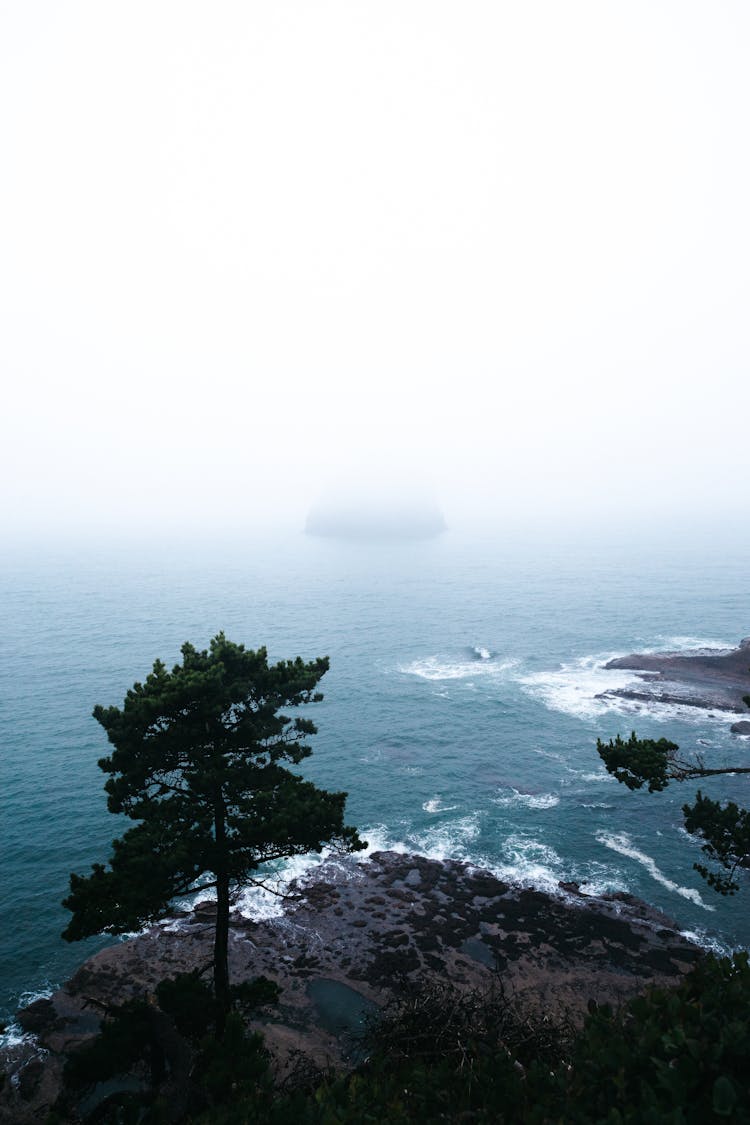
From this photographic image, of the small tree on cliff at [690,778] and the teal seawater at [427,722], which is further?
the teal seawater at [427,722]

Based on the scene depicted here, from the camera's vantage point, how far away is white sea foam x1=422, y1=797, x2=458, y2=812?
48.4m

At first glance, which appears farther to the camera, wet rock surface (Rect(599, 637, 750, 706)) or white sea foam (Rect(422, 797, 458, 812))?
wet rock surface (Rect(599, 637, 750, 706))

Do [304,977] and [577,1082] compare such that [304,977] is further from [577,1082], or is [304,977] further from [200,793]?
[577,1082]

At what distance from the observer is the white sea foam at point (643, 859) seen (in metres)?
37.8

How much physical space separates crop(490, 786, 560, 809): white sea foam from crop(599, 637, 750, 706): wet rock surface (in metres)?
25.2

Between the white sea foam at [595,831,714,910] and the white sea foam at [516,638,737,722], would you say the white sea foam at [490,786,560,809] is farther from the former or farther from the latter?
the white sea foam at [516,638,737,722]

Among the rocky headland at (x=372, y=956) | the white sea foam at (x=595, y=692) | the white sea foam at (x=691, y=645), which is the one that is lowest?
the rocky headland at (x=372, y=956)

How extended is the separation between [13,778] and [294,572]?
443 ft

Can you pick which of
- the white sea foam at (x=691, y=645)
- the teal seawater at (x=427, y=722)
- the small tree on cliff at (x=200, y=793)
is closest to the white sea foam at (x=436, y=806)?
the teal seawater at (x=427, y=722)

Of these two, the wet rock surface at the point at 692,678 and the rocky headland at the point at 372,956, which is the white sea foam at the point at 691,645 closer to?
the wet rock surface at the point at 692,678

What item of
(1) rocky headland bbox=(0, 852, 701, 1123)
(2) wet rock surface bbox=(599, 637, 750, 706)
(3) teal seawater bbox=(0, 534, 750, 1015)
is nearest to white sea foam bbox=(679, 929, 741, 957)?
(3) teal seawater bbox=(0, 534, 750, 1015)

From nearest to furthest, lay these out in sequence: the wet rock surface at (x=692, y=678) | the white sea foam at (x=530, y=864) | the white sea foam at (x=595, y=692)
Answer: the white sea foam at (x=530, y=864), the white sea foam at (x=595, y=692), the wet rock surface at (x=692, y=678)

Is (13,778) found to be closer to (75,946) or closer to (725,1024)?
(75,946)

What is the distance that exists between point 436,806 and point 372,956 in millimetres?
17314
